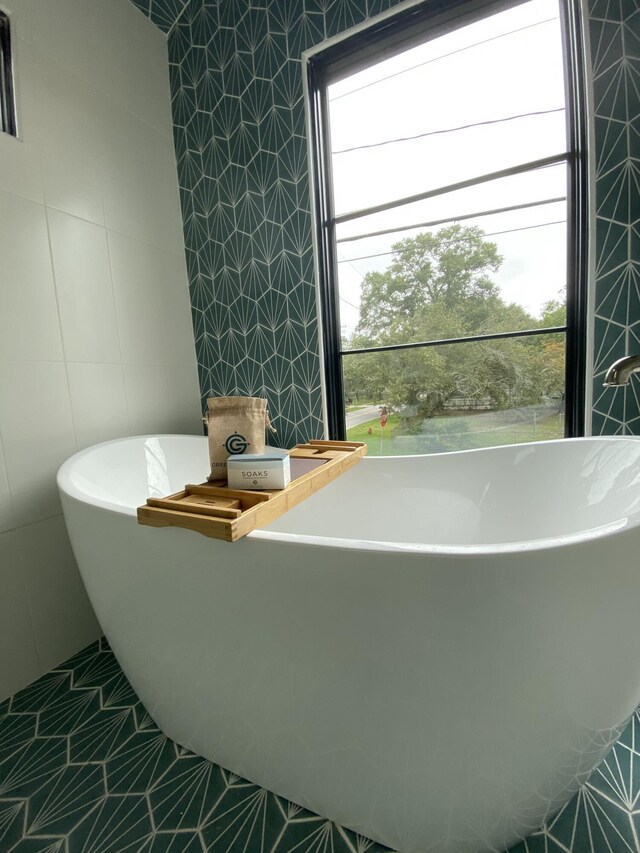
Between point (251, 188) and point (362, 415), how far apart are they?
1.09m

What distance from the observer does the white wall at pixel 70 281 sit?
1.24m

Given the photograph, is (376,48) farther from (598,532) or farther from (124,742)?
(124,742)

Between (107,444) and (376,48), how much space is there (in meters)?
1.81

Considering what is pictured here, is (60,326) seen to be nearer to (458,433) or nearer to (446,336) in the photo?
(446,336)

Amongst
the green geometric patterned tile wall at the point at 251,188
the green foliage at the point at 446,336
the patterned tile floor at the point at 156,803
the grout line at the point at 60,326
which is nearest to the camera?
the patterned tile floor at the point at 156,803

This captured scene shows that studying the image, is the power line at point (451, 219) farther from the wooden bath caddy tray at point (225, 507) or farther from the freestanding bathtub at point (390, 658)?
the wooden bath caddy tray at point (225, 507)

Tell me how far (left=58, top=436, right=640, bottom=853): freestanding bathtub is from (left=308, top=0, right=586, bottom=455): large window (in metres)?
0.60

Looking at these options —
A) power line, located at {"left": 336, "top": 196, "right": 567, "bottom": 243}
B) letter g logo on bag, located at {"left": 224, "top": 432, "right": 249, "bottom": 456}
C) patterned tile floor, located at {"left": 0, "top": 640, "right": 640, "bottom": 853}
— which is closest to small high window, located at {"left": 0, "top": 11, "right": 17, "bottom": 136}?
power line, located at {"left": 336, "top": 196, "right": 567, "bottom": 243}

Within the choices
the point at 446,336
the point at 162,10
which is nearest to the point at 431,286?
the point at 446,336

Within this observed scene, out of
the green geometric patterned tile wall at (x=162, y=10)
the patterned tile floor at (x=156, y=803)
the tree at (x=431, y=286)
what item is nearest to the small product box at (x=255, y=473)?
the patterned tile floor at (x=156, y=803)

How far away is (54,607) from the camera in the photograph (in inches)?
52.2

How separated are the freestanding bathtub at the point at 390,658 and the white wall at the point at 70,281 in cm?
48

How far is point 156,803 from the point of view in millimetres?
838

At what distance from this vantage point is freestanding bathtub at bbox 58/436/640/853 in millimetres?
500
